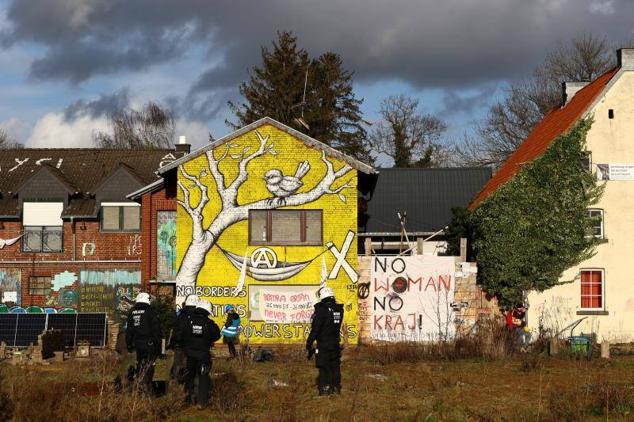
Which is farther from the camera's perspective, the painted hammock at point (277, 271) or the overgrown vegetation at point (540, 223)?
the painted hammock at point (277, 271)

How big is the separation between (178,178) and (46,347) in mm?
6701

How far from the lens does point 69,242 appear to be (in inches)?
1583

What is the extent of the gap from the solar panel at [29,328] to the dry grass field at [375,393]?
4342 millimetres

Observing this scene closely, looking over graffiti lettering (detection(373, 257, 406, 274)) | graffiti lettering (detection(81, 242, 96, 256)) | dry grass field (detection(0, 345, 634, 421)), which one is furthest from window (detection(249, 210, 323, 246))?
graffiti lettering (detection(81, 242, 96, 256))

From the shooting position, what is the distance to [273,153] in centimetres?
2859

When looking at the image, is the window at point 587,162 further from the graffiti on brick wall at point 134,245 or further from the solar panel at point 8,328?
the graffiti on brick wall at point 134,245

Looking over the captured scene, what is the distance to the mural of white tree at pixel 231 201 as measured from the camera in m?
28.5

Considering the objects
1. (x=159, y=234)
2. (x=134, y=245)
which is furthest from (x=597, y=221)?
(x=134, y=245)

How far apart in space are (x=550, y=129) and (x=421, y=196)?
6621mm

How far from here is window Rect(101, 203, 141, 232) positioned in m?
39.9

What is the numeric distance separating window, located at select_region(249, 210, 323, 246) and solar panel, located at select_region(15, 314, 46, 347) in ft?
22.1

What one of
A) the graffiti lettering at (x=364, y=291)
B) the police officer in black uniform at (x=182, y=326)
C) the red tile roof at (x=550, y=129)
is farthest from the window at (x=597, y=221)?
the police officer in black uniform at (x=182, y=326)

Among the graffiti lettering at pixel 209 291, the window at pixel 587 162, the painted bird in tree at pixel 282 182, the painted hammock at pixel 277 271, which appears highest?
the window at pixel 587 162

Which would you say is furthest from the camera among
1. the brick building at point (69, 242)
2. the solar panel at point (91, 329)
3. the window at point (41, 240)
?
the window at point (41, 240)
